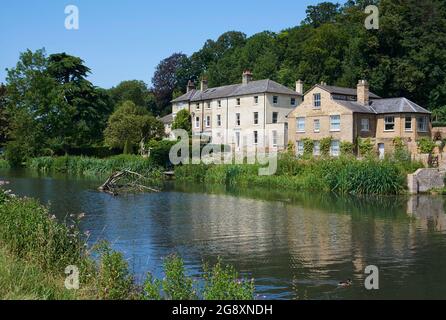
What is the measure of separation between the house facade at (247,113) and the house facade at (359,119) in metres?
5.98

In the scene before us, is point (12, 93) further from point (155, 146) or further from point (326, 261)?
point (326, 261)

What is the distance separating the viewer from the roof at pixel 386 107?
161 feet

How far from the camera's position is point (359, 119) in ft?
162

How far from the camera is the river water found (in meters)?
15.2

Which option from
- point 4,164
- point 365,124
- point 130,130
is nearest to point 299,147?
point 365,124

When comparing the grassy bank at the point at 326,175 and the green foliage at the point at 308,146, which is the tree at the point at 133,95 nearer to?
the green foliage at the point at 308,146

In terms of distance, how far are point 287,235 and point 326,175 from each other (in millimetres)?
19844

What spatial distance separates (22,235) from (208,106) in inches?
2220

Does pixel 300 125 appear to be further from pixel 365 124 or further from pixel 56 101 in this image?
pixel 56 101

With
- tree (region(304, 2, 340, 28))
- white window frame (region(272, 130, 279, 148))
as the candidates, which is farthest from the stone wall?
tree (region(304, 2, 340, 28))

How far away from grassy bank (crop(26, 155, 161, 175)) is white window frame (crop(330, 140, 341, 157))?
1719 centimetres

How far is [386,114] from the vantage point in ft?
163

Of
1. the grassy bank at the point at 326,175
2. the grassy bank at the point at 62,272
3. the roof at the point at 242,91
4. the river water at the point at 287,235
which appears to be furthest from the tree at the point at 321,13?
the grassy bank at the point at 62,272
